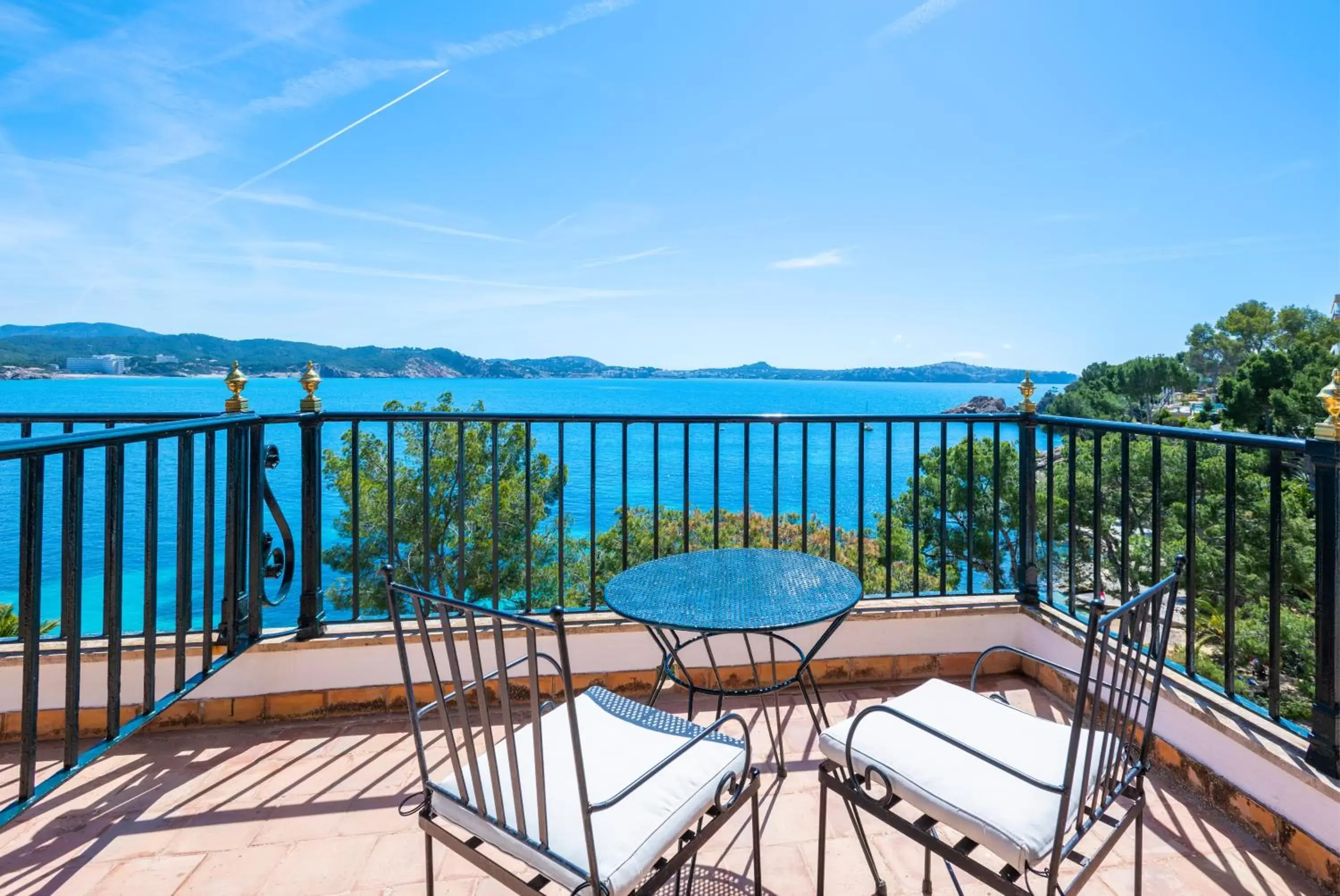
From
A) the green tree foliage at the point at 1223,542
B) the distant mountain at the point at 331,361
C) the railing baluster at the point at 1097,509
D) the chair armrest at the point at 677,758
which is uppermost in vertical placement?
the distant mountain at the point at 331,361

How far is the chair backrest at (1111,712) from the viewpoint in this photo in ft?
3.27

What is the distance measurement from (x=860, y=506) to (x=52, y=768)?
10.4 ft

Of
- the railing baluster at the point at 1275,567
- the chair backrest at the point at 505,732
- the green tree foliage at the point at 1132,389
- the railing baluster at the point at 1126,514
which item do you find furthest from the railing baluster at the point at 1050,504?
the green tree foliage at the point at 1132,389

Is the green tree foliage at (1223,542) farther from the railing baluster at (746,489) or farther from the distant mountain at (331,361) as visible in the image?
the railing baluster at (746,489)

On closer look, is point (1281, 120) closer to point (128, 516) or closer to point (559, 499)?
point (559, 499)

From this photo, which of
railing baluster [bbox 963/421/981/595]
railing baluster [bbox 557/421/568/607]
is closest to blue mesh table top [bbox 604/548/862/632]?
railing baluster [bbox 557/421/568/607]

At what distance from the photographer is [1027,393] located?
267 cm

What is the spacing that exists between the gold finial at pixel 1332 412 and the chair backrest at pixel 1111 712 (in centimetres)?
65

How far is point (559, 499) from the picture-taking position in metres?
2.74

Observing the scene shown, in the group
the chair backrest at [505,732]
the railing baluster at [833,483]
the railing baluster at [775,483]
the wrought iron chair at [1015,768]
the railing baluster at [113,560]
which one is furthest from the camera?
the railing baluster at [833,483]

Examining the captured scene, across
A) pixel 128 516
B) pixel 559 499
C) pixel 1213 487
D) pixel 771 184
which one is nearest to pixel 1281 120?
pixel 1213 487

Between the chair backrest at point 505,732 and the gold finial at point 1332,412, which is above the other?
the gold finial at point 1332,412

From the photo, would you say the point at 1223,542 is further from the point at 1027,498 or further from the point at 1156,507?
the point at 1156,507

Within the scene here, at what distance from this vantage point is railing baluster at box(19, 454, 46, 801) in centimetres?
121
